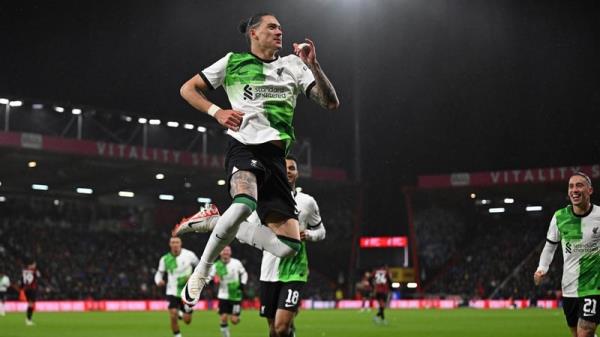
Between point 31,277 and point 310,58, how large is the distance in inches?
988

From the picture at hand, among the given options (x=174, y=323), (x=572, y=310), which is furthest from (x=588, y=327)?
(x=174, y=323)

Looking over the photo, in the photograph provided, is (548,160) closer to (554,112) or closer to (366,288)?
(554,112)

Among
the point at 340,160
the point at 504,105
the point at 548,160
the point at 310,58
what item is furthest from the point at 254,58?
the point at 340,160

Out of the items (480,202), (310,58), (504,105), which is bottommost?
(310,58)

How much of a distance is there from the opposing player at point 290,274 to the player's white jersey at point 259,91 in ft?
10.3

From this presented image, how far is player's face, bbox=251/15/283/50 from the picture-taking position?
8820 mm

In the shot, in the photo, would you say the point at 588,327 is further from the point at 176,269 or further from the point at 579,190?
the point at 176,269

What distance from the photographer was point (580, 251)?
39.8 ft

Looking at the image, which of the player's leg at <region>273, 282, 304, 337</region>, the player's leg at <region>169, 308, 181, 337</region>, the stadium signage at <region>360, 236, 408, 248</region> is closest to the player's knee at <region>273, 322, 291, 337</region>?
the player's leg at <region>273, 282, 304, 337</region>

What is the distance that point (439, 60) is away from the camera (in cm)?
5297

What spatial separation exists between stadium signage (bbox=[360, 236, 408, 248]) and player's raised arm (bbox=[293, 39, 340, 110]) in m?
52.9

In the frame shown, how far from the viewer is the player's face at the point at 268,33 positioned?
8.82m

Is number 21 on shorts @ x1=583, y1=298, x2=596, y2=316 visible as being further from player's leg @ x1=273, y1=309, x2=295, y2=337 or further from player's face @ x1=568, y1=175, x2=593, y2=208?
player's leg @ x1=273, y1=309, x2=295, y2=337

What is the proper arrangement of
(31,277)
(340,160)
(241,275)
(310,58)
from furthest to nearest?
(340,160), (31,277), (241,275), (310,58)
